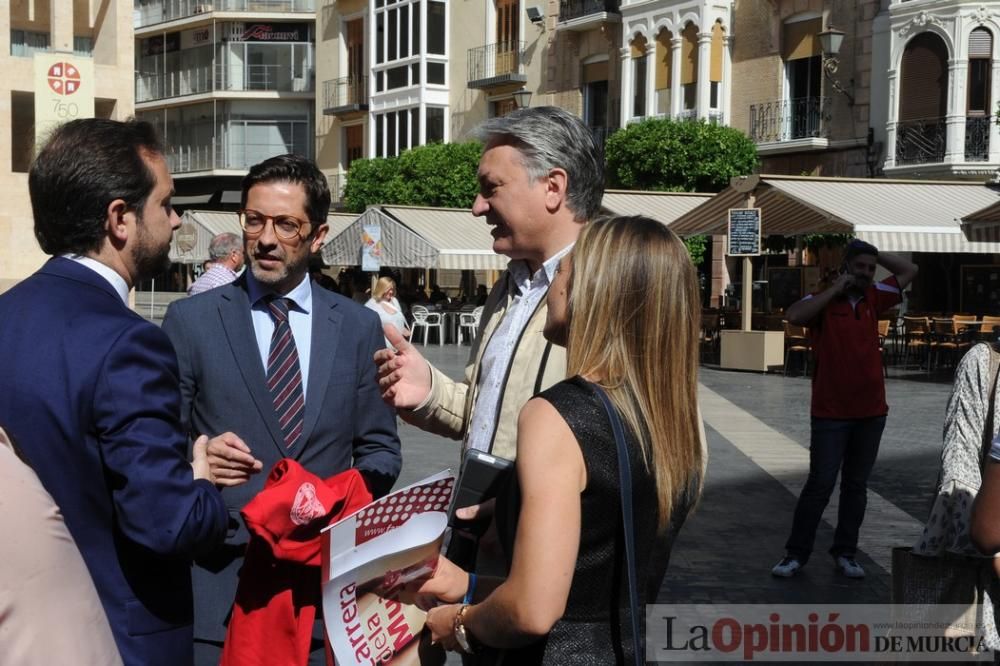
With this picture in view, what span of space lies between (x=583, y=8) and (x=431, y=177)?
7122 millimetres

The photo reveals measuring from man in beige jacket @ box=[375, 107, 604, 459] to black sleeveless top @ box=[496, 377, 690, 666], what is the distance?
71 cm

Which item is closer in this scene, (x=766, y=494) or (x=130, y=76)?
(x=766, y=494)

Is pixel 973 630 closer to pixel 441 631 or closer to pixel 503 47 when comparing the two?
pixel 441 631

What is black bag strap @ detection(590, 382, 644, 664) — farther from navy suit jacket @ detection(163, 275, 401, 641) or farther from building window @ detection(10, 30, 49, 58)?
building window @ detection(10, 30, 49, 58)

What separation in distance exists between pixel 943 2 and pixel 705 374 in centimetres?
1304

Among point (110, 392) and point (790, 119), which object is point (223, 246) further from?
point (790, 119)

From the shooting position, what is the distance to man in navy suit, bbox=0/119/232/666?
7.84 ft

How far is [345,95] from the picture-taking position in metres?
49.0

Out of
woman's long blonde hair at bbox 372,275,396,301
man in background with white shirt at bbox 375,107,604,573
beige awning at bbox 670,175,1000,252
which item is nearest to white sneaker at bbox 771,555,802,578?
man in background with white shirt at bbox 375,107,604,573

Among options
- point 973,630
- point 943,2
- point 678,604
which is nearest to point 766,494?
point 678,604

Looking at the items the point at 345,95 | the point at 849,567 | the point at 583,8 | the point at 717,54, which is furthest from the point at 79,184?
the point at 345,95

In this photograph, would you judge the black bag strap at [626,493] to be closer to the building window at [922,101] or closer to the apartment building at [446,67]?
the building window at [922,101]

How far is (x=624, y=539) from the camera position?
2.37 metres

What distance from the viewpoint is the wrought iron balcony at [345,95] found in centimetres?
4784
